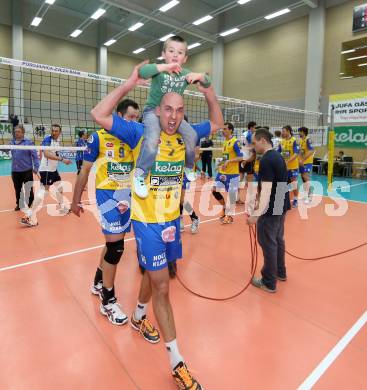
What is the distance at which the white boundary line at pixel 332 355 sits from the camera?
2.21 metres

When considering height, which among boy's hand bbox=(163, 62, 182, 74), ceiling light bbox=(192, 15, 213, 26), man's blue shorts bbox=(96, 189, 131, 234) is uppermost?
ceiling light bbox=(192, 15, 213, 26)

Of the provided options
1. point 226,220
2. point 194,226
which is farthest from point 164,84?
point 226,220

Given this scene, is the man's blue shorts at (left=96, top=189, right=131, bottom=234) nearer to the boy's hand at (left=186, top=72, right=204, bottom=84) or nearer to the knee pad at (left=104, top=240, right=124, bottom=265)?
the knee pad at (left=104, top=240, right=124, bottom=265)

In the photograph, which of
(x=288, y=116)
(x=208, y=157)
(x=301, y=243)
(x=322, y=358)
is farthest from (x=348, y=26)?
(x=322, y=358)

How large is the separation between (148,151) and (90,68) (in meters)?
23.7

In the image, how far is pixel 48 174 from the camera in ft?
22.7

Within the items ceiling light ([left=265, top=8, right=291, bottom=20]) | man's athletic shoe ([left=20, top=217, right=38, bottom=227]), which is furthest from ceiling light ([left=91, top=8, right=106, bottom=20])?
man's athletic shoe ([left=20, top=217, right=38, bottom=227])

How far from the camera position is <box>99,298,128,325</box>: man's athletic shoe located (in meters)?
2.83

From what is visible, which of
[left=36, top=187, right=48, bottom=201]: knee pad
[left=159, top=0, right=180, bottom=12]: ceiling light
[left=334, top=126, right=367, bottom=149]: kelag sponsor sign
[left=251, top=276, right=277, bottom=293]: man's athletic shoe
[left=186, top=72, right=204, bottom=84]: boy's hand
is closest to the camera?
[left=186, top=72, right=204, bottom=84]: boy's hand

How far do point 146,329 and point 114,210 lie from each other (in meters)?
1.10

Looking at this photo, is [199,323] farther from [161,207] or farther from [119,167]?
[119,167]

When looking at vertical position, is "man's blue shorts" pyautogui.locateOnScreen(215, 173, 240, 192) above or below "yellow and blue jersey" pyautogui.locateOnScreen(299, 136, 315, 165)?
below

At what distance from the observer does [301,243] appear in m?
5.22

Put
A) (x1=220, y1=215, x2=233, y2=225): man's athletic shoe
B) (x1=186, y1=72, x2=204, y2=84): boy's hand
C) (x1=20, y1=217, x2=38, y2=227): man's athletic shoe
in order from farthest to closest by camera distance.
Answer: (x1=220, y1=215, x2=233, y2=225): man's athletic shoe < (x1=20, y1=217, x2=38, y2=227): man's athletic shoe < (x1=186, y1=72, x2=204, y2=84): boy's hand
